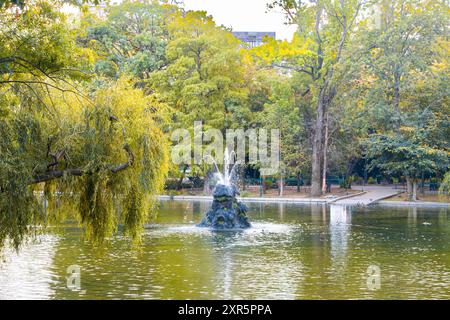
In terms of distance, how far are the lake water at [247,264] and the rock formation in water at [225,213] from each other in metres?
0.86

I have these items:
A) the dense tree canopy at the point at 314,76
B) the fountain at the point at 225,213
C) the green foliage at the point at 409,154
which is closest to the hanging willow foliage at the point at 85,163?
the dense tree canopy at the point at 314,76

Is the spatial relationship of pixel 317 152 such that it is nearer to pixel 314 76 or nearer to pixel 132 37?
pixel 314 76

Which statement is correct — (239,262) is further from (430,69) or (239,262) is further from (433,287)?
(430,69)

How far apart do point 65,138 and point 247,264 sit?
24.5ft

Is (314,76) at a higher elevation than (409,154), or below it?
higher

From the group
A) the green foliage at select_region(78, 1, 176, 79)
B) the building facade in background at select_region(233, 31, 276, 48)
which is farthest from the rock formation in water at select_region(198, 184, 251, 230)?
the building facade in background at select_region(233, 31, 276, 48)

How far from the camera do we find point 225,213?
28.5 meters

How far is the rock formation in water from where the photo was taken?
28453 mm

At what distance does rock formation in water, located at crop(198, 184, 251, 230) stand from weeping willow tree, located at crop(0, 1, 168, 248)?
13374 mm

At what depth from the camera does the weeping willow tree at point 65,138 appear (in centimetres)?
1299

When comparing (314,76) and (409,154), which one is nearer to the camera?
(409,154)

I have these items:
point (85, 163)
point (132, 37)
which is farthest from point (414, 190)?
point (85, 163)

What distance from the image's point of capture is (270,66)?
49625 mm

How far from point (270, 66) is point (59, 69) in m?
36.3
